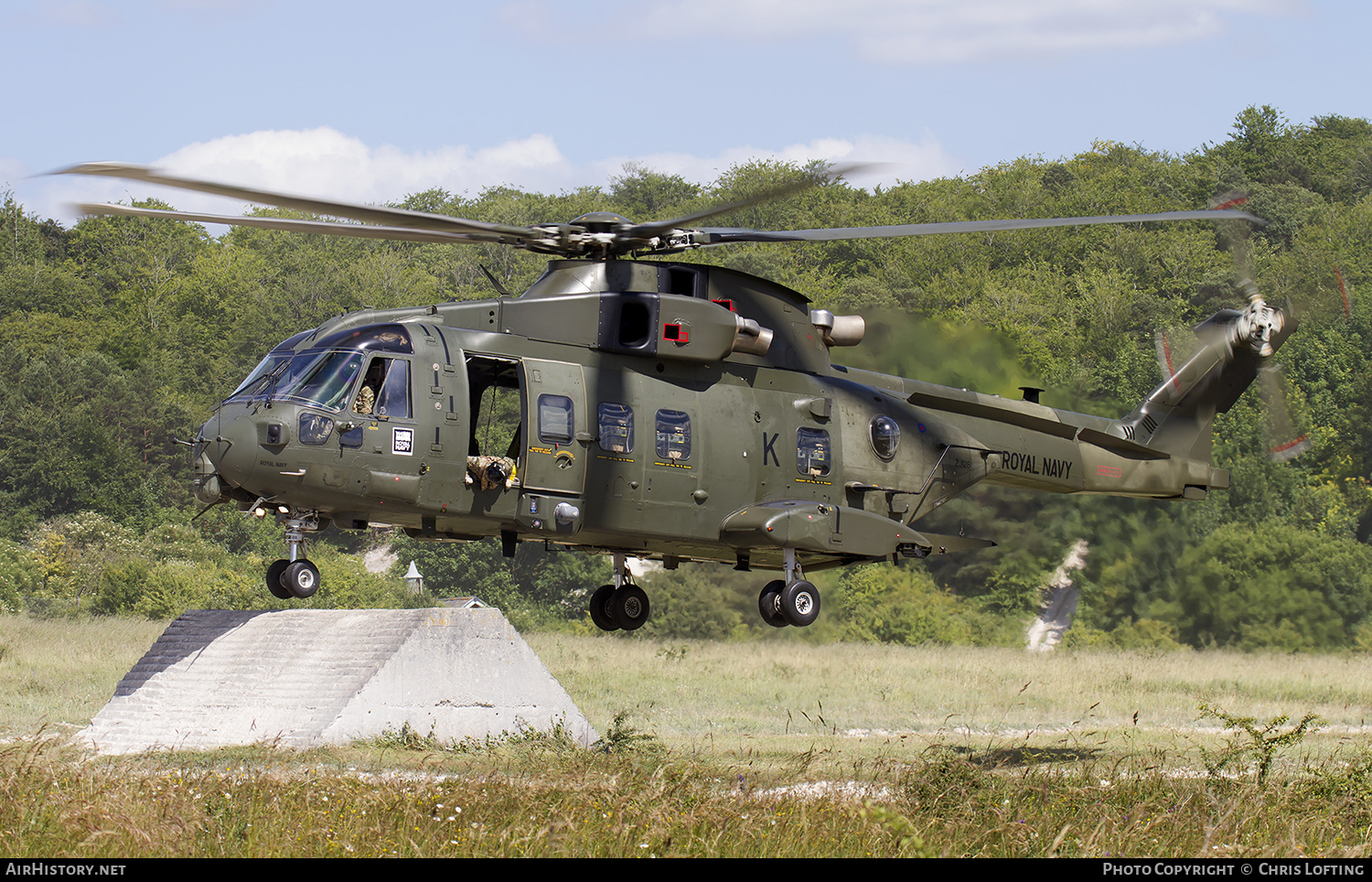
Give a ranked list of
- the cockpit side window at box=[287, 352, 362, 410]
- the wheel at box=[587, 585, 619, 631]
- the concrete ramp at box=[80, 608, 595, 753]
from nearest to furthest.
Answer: the cockpit side window at box=[287, 352, 362, 410] < the wheel at box=[587, 585, 619, 631] < the concrete ramp at box=[80, 608, 595, 753]

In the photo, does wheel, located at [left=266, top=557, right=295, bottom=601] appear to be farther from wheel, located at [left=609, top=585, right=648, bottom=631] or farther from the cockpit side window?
wheel, located at [left=609, top=585, right=648, bottom=631]

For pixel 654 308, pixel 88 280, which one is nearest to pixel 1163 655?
pixel 654 308

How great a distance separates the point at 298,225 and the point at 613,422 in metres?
3.56

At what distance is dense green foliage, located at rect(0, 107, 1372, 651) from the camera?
35.9m

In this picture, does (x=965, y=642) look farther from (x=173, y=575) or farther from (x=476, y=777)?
(x=476, y=777)

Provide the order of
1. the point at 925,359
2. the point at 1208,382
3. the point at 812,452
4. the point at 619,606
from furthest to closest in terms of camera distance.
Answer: the point at 925,359 < the point at 1208,382 < the point at 619,606 < the point at 812,452

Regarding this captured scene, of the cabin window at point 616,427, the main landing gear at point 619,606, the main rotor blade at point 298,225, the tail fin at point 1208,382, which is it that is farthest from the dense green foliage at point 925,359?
the main rotor blade at point 298,225

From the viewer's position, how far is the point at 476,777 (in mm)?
12828

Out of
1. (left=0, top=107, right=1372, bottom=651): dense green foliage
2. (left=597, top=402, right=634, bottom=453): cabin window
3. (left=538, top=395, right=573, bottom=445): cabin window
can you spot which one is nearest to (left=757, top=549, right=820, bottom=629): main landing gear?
(left=597, top=402, right=634, bottom=453): cabin window

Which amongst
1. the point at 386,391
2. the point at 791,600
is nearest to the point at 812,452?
the point at 791,600

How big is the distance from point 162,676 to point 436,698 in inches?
166

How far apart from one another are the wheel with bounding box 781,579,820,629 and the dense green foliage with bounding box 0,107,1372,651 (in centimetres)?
630

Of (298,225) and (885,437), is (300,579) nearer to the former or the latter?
(298,225)

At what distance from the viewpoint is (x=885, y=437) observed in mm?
15789
